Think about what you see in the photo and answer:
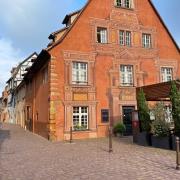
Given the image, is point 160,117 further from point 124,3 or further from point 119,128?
point 124,3

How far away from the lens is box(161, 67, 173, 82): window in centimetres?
2392

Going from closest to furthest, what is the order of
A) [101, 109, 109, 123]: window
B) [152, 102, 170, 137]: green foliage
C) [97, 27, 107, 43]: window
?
[152, 102, 170, 137]: green foliage
[101, 109, 109, 123]: window
[97, 27, 107, 43]: window

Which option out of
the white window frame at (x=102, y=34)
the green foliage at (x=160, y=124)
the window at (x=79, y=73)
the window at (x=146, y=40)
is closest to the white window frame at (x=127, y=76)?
the white window frame at (x=102, y=34)

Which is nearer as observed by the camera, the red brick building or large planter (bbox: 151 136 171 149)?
large planter (bbox: 151 136 171 149)

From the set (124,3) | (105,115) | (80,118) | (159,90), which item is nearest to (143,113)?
(159,90)

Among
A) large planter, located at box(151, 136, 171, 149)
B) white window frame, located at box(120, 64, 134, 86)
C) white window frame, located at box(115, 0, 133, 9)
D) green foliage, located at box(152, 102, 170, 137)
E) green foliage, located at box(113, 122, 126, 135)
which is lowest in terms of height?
large planter, located at box(151, 136, 171, 149)

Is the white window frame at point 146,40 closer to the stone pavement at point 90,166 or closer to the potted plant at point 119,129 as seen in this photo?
the potted plant at point 119,129

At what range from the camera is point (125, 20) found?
2303cm

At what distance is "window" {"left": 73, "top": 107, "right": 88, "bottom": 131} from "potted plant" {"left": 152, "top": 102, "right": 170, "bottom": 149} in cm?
648

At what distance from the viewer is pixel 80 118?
2053 centimetres

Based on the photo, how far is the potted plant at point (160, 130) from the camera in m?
14.3

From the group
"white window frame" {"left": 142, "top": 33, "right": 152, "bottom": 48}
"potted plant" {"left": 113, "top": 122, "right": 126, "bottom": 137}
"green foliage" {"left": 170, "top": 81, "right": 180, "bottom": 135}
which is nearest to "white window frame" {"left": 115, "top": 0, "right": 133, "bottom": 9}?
"white window frame" {"left": 142, "top": 33, "right": 152, "bottom": 48}

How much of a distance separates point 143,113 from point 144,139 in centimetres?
163

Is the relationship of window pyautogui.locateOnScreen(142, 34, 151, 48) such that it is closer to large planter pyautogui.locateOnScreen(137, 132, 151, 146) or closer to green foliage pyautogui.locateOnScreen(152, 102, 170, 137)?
green foliage pyautogui.locateOnScreen(152, 102, 170, 137)
